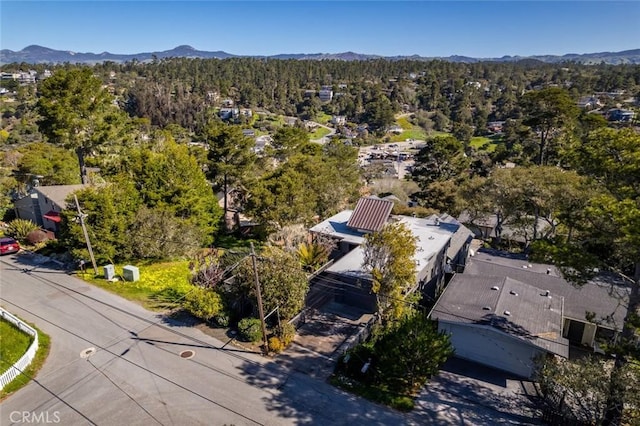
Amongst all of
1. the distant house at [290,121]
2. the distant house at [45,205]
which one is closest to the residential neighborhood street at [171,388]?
the distant house at [45,205]

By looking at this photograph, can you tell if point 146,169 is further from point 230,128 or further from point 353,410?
point 353,410

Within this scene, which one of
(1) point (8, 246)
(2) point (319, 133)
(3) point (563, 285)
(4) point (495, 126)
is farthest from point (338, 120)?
(3) point (563, 285)

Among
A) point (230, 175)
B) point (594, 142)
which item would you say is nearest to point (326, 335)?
point (594, 142)

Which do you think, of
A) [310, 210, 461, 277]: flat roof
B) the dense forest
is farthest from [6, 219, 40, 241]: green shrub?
[310, 210, 461, 277]: flat roof

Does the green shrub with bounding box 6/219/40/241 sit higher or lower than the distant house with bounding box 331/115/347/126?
lower

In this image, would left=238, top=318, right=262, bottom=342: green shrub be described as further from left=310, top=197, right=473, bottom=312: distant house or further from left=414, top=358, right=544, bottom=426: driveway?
left=414, top=358, right=544, bottom=426: driveway

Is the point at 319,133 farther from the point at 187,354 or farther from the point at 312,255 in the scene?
the point at 187,354

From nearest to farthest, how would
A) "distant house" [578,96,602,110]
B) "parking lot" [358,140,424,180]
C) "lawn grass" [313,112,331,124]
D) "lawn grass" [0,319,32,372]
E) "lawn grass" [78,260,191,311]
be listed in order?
"lawn grass" [0,319,32,372]
"lawn grass" [78,260,191,311]
"parking lot" [358,140,424,180]
"distant house" [578,96,602,110]
"lawn grass" [313,112,331,124]
